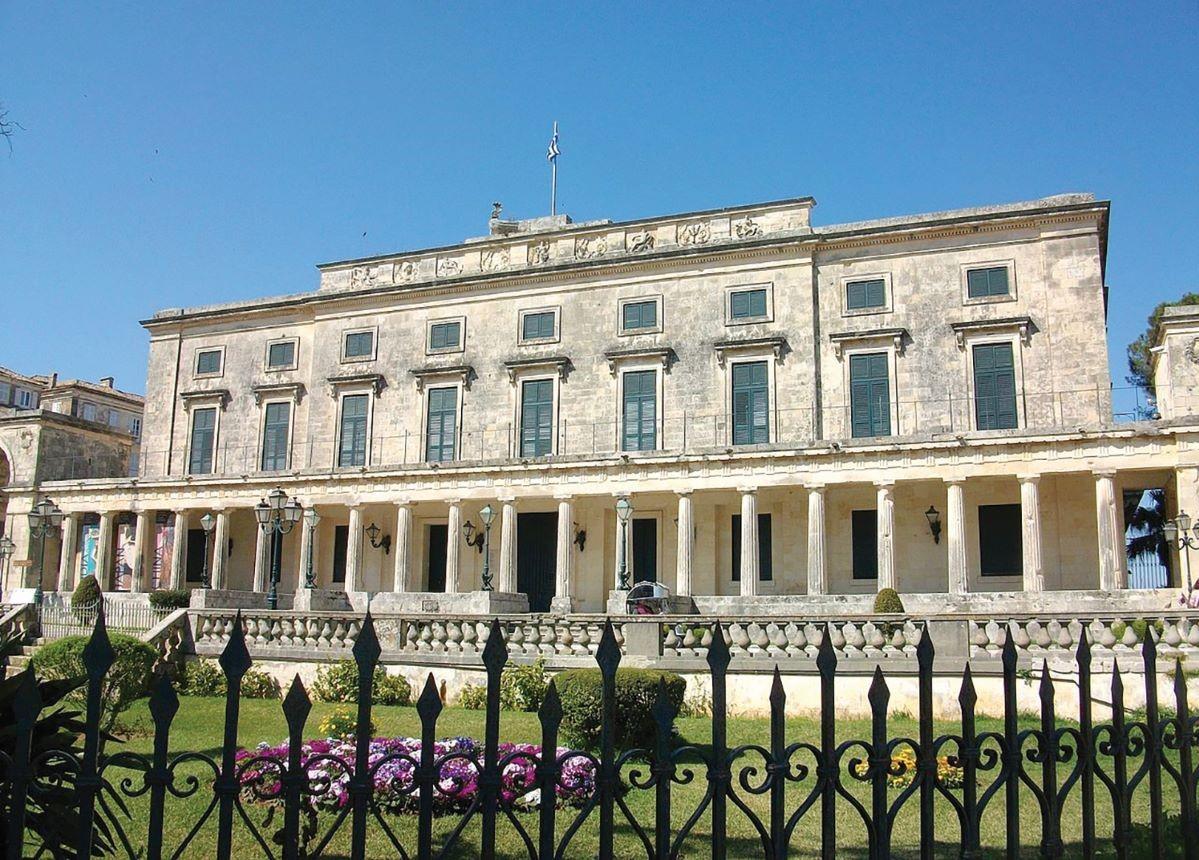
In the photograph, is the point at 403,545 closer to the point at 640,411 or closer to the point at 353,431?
the point at 353,431

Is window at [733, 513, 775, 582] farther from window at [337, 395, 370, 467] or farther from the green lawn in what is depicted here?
the green lawn

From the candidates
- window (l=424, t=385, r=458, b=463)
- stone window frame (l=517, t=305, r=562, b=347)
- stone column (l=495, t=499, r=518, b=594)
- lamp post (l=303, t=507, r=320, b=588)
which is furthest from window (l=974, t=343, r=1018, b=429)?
lamp post (l=303, t=507, r=320, b=588)

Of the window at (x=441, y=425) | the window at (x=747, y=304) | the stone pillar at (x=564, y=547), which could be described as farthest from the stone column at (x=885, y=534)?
the window at (x=441, y=425)

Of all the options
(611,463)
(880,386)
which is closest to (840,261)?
(880,386)

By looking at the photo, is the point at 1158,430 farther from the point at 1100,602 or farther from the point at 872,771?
the point at 872,771

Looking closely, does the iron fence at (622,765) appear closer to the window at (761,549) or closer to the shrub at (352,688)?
the shrub at (352,688)

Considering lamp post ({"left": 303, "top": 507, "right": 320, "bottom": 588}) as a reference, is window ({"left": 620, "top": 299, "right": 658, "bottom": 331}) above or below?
above

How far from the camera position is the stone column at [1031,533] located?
26.7m

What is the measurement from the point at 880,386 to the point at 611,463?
8286 millimetres

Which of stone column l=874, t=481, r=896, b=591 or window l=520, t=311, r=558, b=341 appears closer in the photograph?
stone column l=874, t=481, r=896, b=591

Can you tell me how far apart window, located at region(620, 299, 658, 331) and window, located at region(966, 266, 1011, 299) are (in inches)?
378

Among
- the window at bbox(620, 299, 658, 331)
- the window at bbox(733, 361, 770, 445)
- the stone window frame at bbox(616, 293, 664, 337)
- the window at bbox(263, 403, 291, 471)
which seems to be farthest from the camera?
the window at bbox(263, 403, 291, 471)

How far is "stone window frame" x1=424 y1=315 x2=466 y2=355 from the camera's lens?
36.3m

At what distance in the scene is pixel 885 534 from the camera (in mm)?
28156
